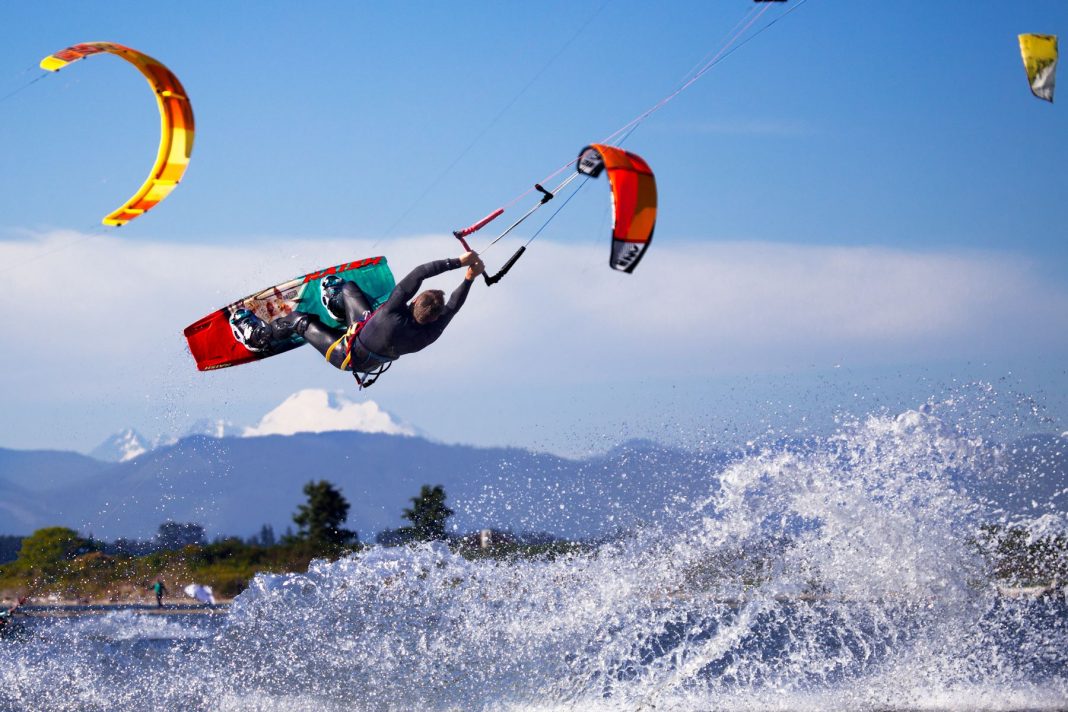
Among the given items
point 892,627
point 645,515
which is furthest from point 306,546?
point 892,627

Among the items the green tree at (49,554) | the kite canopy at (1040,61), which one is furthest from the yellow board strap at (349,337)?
the green tree at (49,554)

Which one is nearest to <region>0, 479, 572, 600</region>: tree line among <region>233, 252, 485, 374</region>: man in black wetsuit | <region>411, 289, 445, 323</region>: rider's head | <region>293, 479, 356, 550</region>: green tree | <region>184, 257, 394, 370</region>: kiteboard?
Answer: <region>293, 479, 356, 550</region>: green tree

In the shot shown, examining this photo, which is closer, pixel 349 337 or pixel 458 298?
pixel 458 298

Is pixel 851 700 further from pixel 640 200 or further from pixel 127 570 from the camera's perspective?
pixel 127 570

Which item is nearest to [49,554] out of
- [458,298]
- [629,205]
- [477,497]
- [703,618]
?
[477,497]

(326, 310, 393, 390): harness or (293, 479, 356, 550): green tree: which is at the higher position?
(326, 310, 393, 390): harness

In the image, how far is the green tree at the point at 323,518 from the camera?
3888cm

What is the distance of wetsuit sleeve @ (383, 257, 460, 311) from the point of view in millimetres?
8203

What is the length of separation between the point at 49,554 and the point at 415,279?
31.6m

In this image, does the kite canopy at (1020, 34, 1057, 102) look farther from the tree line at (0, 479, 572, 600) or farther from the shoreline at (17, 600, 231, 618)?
the tree line at (0, 479, 572, 600)

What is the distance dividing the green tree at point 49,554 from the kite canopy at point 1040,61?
106ft

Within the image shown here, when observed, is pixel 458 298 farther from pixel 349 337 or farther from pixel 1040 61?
pixel 1040 61

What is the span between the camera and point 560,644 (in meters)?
10.2

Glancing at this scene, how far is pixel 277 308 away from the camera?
992 cm
